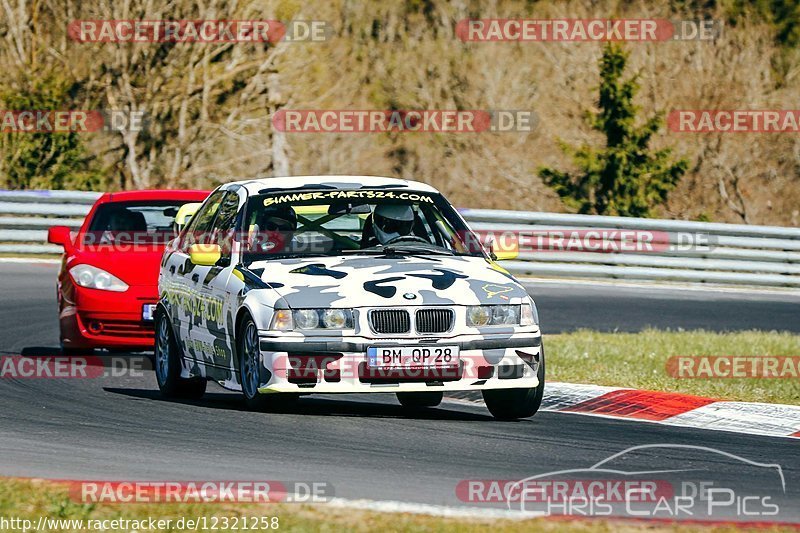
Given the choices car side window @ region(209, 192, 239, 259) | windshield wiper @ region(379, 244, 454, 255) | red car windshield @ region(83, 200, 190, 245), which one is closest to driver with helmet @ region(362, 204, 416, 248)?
windshield wiper @ region(379, 244, 454, 255)

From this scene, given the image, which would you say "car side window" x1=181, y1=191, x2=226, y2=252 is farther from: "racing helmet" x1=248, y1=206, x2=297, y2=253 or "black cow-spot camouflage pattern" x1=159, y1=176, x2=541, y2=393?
"black cow-spot camouflage pattern" x1=159, y1=176, x2=541, y2=393

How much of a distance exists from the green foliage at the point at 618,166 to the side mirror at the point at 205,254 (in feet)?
70.2

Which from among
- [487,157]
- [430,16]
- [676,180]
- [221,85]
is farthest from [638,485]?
[430,16]

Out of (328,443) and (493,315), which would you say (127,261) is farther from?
(328,443)

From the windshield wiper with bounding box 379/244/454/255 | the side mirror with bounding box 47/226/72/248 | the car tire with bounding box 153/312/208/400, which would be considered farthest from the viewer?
the side mirror with bounding box 47/226/72/248

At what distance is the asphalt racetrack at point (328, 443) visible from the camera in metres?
7.59

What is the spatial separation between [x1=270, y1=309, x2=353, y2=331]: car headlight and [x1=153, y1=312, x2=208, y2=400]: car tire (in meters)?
1.90

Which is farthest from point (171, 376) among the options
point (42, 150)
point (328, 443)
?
point (42, 150)

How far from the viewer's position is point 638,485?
732cm

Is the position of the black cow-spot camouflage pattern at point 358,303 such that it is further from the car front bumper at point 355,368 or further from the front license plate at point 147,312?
the front license plate at point 147,312

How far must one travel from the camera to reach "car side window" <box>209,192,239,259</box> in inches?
411

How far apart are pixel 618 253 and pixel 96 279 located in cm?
1105

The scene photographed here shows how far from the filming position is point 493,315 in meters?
9.43

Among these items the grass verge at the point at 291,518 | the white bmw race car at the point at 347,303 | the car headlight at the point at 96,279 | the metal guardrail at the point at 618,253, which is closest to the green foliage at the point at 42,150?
the metal guardrail at the point at 618,253
